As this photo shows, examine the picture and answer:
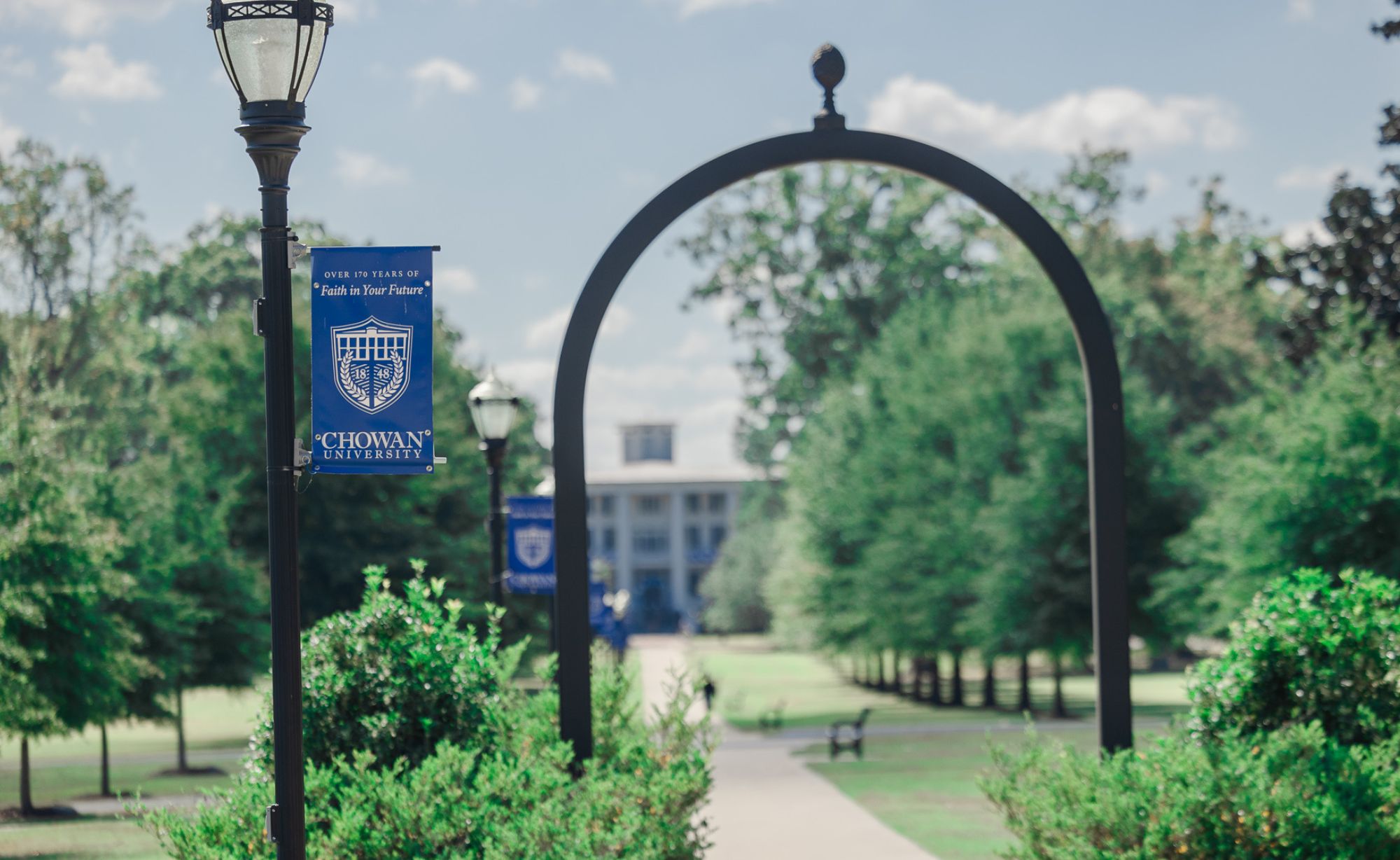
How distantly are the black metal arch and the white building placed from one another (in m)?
119

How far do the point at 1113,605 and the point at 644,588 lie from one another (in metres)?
120

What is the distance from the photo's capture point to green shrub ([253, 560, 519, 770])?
9.34 metres

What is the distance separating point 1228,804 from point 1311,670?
1610 millimetres

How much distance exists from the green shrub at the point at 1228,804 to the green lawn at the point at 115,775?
5190mm

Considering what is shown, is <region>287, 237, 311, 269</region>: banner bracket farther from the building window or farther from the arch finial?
the building window

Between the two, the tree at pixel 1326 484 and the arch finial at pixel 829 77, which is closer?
the arch finial at pixel 829 77

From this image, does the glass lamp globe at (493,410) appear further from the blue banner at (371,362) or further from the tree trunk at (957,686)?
the tree trunk at (957,686)

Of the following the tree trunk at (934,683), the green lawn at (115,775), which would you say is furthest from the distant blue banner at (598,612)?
the tree trunk at (934,683)

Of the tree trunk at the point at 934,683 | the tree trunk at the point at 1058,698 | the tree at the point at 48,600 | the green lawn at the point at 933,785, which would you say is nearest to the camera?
the green lawn at the point at 933,785

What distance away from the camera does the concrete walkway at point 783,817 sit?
16.4m

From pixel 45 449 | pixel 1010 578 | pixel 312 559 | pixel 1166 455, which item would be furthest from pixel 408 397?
pixel 1166 455

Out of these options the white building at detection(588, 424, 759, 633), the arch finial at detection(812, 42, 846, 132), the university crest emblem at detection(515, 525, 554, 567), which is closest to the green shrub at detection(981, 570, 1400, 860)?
the arch finial at detection(812, 42, 846, 132)

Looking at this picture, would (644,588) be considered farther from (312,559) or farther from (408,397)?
(408,397)

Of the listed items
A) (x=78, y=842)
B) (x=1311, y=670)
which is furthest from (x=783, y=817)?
(x=1311, y=670)
